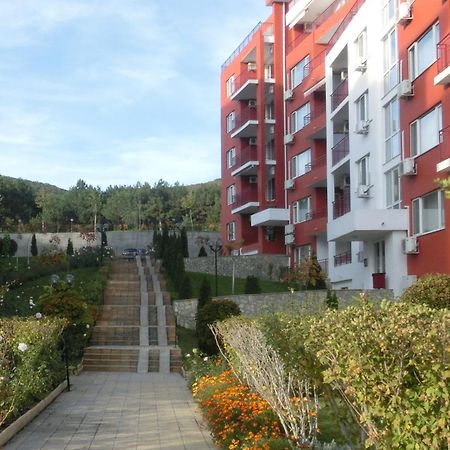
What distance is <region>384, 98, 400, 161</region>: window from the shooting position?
2531cm

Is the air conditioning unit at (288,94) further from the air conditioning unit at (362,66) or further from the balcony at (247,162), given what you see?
the air conditioning unit at (362,66)

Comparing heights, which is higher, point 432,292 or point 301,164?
point 301,164

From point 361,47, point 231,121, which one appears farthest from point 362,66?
point 231,121

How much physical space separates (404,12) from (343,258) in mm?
12235

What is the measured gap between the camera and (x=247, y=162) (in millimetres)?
46156

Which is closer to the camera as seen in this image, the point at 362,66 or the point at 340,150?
the point at 362,66

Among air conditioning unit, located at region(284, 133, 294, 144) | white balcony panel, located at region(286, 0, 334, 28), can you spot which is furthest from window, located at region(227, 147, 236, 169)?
white balcony panel, located at region(286, 0, 334, 28)

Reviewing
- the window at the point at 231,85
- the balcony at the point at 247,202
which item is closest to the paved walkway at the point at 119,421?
the balcony at the point at 247,202

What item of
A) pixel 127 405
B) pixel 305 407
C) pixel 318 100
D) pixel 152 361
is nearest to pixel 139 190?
pixel 318 100

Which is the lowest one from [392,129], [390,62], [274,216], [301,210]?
[274,216]

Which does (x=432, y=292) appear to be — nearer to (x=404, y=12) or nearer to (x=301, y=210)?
(x=404, y=12)

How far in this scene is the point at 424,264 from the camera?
921 inches

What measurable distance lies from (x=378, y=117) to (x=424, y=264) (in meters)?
6.56

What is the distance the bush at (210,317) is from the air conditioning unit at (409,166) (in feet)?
23.5
